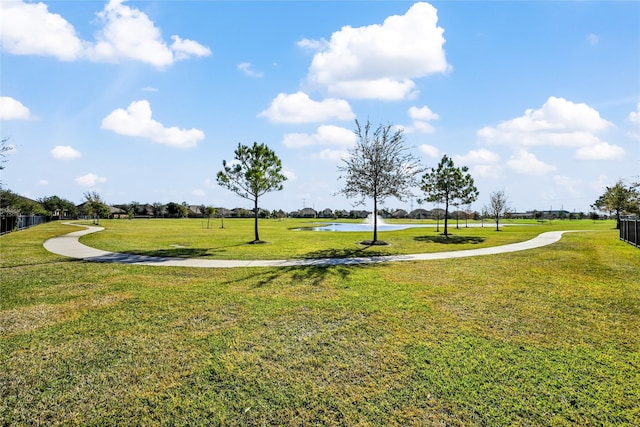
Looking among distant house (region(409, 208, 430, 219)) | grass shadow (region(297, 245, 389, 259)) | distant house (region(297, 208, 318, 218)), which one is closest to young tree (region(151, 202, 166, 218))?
distant house (region(297, 208, 318, 218))

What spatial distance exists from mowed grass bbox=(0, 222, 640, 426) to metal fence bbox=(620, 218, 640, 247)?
10.6 m

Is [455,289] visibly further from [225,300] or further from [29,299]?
[29,299]

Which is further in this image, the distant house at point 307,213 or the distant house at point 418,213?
the distant house at point 307,213

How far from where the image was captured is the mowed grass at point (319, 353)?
340 cm

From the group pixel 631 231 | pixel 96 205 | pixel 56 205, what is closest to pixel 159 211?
pixel 56 205

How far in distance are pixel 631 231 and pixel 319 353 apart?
2080 centimetres

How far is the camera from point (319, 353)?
4.59m

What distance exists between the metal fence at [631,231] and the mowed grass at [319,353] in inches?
418

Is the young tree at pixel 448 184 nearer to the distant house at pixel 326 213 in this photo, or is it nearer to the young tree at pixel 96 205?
the young tree at pixel 96 205

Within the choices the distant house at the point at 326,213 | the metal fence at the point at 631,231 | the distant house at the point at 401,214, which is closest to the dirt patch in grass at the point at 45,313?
the metal fence at the point at 631,231

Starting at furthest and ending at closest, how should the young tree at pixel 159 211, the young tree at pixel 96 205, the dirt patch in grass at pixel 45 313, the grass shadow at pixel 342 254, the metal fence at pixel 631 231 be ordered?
the young tree at pixel 159 211 < the young tree at pixel 96 205 < the metal fence at pixel 631 231 < the grass shadow at pixel 342 254 < the dirt patch in grass at pixel 45 313

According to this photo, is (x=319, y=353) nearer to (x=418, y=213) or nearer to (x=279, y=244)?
(x=279, y=244)

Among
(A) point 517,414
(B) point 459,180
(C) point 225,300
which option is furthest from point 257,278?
(B) point 459,180

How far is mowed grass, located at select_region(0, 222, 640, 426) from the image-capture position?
3.40 metres
